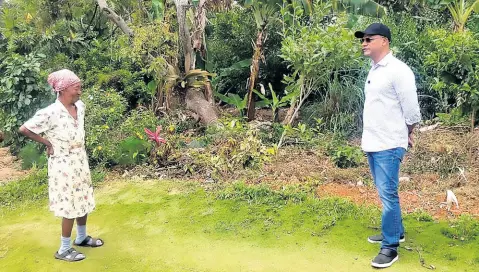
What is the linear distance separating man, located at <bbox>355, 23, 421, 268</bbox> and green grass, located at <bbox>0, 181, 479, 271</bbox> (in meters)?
0.47

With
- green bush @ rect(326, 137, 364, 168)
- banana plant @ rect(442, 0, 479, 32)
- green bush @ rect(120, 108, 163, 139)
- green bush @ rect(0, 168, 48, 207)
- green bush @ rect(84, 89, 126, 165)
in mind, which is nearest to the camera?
green bush @ rect(0, 168, 48, 207)

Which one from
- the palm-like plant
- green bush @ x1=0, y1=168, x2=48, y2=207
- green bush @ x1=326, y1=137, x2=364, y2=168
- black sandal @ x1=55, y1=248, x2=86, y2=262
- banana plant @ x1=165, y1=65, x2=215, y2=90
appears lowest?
green bush @ x1=0, y1=168, x2=48, y2=207

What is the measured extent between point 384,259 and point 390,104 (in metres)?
1.06

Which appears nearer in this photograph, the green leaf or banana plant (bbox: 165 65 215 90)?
banana plant (bbox: 165 65 215 90)

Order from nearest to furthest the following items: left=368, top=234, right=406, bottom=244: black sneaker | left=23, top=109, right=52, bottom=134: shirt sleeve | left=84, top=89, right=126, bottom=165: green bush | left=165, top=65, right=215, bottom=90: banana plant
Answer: left=23, top=109, right=52, bottom=134: shirt sleeve < left=368, top=234, right=406, bottom=244: black sneaker < left=84, top=89, right=126, bottom=165: green bush < left=165, top=65, right=215, bottom=90: banana plant

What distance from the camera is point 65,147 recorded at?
3549mm

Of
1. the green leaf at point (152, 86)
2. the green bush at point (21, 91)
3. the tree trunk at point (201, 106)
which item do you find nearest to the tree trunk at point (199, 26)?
the tree trunk at point (201, 106)

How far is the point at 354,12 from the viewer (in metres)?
7.57

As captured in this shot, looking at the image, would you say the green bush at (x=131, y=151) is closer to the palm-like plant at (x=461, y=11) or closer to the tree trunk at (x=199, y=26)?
the tree trunk at (x=199, y=26)

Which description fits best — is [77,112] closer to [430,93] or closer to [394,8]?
[430,93]

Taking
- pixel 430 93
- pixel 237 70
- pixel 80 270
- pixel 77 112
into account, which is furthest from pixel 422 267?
pixel 237 70

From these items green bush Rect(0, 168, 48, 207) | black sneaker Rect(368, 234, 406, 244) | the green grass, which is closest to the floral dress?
the green grass

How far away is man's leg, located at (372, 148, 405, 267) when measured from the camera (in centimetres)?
318

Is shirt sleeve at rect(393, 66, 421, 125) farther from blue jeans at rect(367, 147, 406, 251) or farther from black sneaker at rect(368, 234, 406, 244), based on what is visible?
black sneaker at rect(368, 234, 406, 244)
